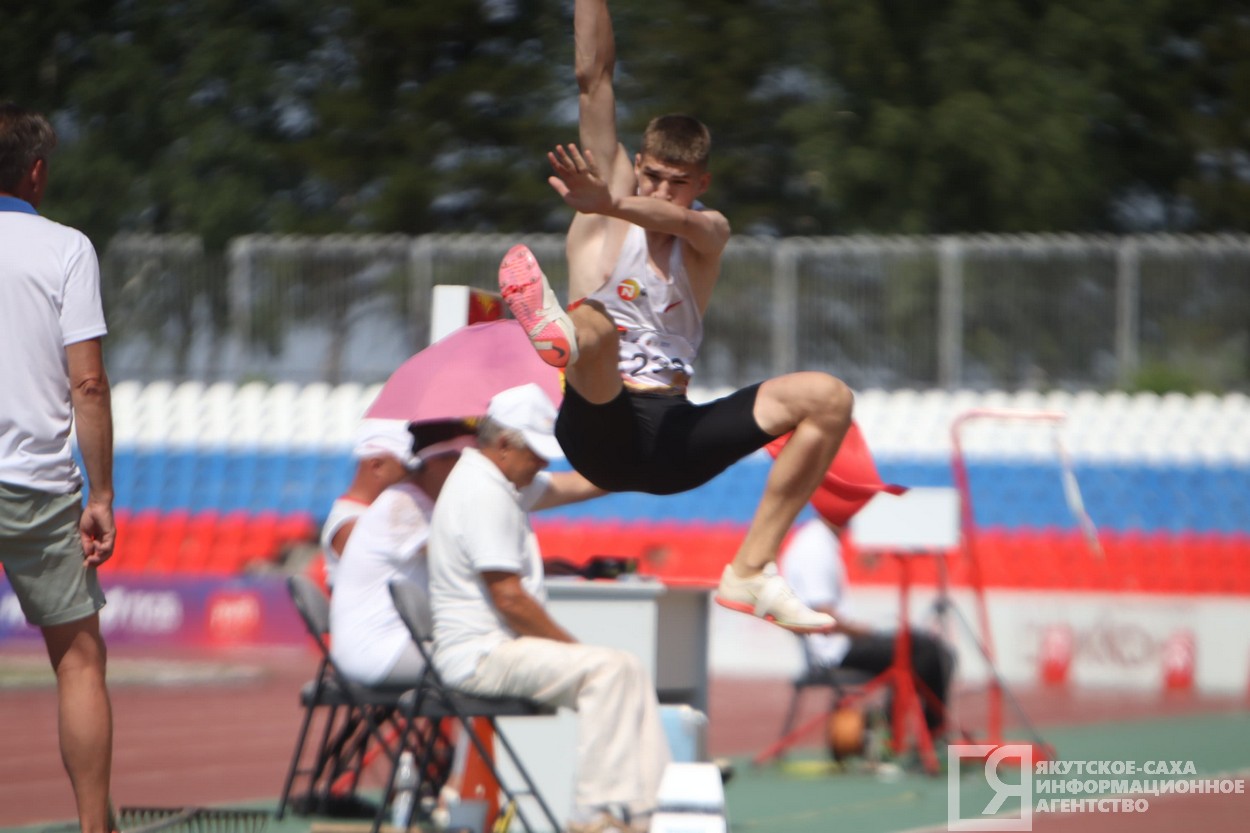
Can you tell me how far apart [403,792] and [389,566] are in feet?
3.67

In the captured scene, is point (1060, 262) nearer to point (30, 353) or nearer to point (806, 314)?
point (806, 314)

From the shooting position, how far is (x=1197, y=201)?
3519cm

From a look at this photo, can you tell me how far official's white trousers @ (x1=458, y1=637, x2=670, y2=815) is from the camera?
260 inches

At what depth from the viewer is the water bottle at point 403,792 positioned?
25.5 ft

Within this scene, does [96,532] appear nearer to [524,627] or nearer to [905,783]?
[524,627]

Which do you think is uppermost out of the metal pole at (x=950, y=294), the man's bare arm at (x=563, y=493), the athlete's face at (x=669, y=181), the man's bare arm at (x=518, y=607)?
the athlete's face at (x=669, y=181)

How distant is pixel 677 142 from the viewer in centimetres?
569

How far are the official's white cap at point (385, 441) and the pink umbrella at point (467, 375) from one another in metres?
0.38

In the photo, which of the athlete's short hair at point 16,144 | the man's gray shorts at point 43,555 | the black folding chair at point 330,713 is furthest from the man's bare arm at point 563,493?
the athlete's short hair at point 16,144

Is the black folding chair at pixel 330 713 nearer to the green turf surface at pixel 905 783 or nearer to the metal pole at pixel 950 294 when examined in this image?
the green turf surface at pixel 905 783

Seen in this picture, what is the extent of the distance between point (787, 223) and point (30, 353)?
29051 millimetres

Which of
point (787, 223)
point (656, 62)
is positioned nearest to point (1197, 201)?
point (787, 223)

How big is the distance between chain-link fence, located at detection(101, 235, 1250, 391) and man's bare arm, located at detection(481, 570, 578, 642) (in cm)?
1334

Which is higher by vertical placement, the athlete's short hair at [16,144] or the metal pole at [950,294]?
the athlete's short hair at [16,144]
